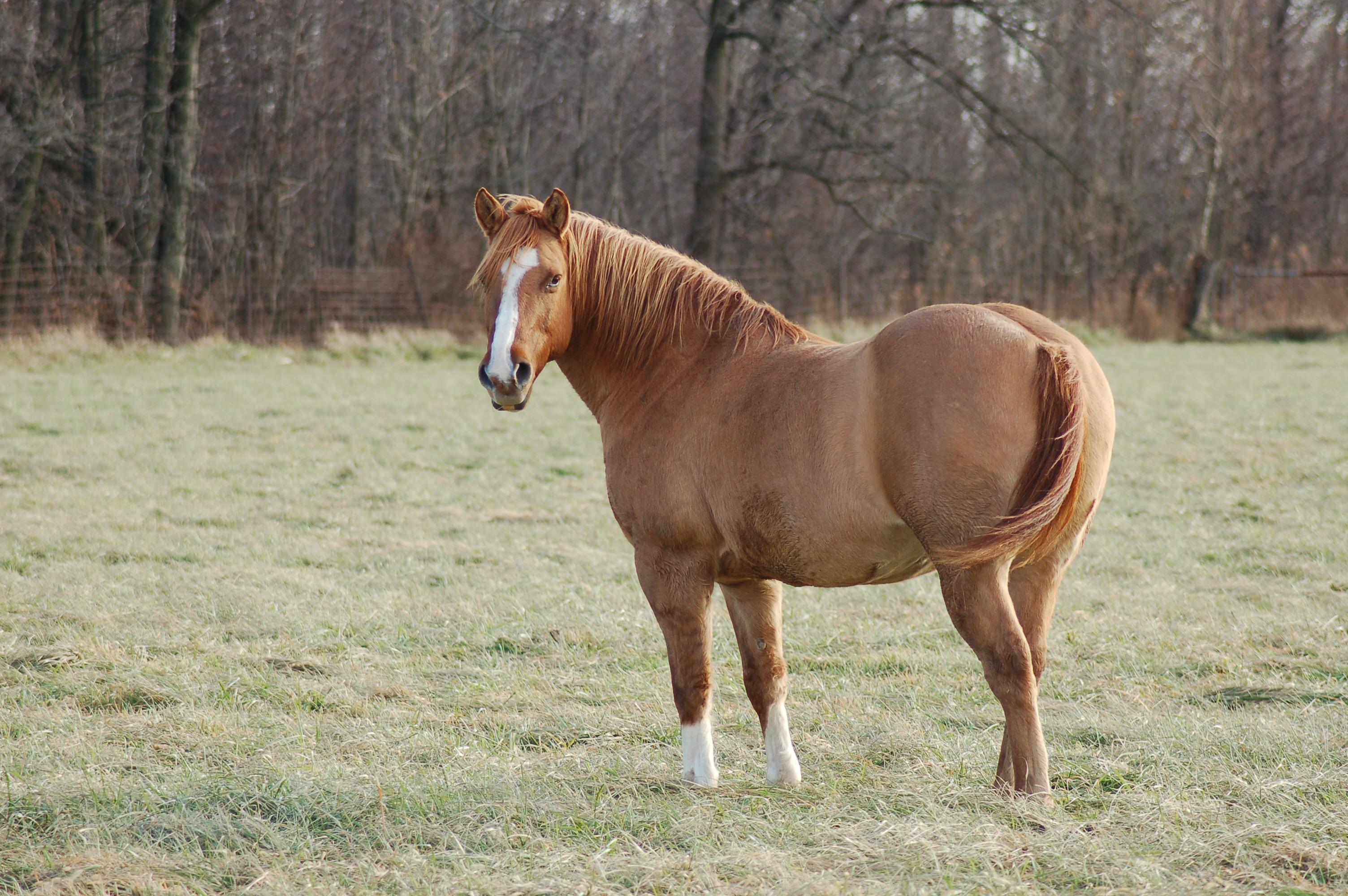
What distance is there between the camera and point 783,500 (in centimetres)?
291

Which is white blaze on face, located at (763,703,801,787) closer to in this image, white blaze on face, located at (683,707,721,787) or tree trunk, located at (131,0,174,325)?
white blaze on face, located at (683,707,721,787)

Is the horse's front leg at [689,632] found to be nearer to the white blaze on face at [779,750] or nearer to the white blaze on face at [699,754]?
the white blaze on face at [699,754]

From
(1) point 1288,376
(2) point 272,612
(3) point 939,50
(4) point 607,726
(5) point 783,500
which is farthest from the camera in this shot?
(3) point 939,50

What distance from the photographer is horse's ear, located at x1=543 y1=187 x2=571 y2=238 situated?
3135 mm

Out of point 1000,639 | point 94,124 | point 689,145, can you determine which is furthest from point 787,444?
point 689,145

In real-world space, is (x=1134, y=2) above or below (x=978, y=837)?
above

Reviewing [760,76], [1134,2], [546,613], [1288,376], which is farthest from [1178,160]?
[546,613]

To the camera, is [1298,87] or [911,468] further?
[1298,87]

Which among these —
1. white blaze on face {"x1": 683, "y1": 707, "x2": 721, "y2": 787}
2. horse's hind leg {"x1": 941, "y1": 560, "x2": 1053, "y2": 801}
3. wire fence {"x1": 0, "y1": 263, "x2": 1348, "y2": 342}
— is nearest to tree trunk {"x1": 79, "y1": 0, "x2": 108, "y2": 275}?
wire fence {"x1": 0, "y1": 263, "x2": 1348, "y2": 342}

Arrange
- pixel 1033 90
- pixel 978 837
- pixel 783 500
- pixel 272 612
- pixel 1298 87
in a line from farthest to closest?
1. pixel 1298 87
2. pixel 1033 90
3. pixel 272 612
4. pixel 783 500
5. pixel 978 837

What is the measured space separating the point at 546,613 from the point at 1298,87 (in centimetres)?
2955

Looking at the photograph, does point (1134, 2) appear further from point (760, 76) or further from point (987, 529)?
point (987, 529)

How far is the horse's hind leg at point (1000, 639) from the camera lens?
8.74 feet

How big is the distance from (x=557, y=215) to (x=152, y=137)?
16.6 m
